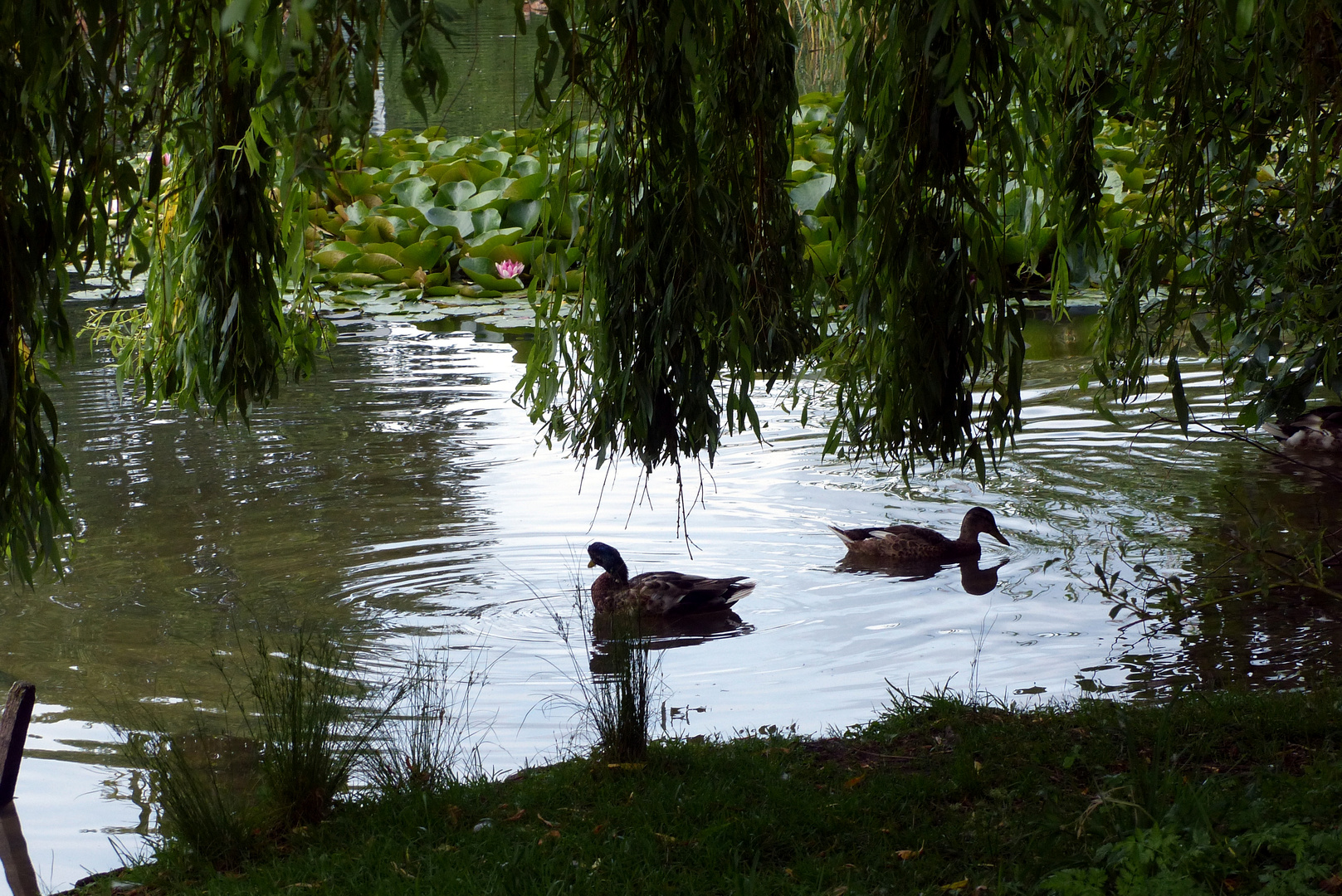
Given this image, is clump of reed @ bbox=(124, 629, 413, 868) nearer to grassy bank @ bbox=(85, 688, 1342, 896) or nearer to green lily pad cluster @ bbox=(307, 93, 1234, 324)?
grassy bank @ bbox=(85, 688, 1342, 896)

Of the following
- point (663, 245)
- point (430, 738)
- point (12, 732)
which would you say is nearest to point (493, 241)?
point (12, 732)

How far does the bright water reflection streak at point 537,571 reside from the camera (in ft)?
18.2

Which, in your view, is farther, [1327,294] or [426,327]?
[426,327]

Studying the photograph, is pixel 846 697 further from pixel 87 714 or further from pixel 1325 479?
pixel 1325 479

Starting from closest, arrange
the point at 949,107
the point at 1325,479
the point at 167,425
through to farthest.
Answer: the point at 949,107 < the point at 1325,479 < the point at 167,425

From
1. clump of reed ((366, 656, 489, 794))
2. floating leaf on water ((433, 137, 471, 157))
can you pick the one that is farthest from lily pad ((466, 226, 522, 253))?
clump of reed ((366, 656, 489, 794))

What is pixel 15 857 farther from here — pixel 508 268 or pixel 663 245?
pixel 508 268

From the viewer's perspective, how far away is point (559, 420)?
15.9ft

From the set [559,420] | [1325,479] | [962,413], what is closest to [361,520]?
[559,420]

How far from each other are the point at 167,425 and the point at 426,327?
3952mm

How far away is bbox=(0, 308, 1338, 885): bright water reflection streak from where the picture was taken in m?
5.54

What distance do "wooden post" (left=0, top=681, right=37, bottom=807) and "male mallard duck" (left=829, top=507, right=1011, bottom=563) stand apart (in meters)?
3.98

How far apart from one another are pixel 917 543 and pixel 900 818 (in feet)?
10.7

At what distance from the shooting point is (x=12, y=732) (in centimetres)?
467
